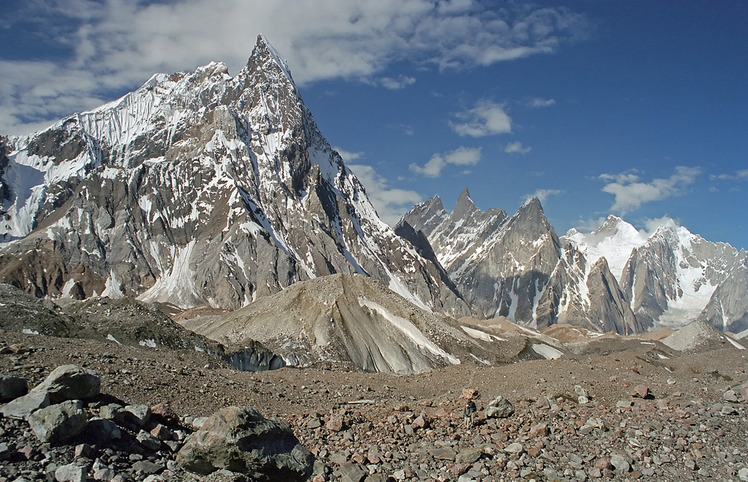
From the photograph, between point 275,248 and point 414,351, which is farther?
point 275,248

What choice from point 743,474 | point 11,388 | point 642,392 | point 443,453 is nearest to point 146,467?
point 11,388

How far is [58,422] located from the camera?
7.68 metres

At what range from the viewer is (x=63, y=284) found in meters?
172

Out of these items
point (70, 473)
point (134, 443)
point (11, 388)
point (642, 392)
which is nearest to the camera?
point (70, 473)

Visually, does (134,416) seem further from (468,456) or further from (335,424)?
(468,456)

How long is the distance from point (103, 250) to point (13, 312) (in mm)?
182080

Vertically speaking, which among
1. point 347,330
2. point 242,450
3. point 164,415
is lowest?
point 242,450

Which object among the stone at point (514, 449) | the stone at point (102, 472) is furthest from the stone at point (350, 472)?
the stone at point (102, 472)

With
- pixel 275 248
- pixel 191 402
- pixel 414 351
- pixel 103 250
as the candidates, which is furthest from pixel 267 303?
pixel 103 250

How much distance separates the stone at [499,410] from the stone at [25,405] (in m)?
8.20

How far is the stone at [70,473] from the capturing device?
687cm

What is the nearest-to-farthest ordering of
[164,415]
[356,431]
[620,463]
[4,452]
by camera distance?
[4,452], [620,463], [164,415], [356,431]

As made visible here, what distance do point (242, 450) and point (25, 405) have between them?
3.12 metres

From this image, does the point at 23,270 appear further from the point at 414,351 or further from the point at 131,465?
the point at 131,465
